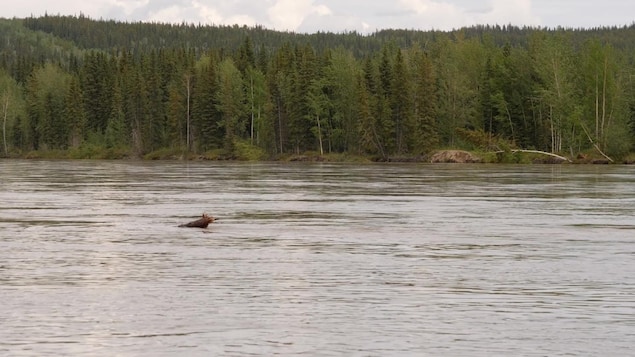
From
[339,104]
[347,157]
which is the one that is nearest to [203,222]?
[347,157]

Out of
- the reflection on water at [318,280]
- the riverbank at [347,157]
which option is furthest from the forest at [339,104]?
the reflection on water at [318,280]

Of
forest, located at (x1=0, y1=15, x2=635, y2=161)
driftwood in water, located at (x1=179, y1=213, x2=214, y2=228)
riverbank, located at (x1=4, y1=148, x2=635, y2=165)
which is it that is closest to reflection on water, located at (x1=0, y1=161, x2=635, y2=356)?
driftwood in water, located at (x1=179, y1=213, x2=214, y2=228)

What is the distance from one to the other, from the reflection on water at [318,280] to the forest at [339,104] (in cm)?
6855

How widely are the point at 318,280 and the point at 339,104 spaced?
367ft

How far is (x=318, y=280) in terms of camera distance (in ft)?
61.8

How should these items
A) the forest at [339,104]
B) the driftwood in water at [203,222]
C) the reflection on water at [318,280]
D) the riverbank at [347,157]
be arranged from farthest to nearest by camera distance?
the forest at [339,104], the riverbank at [347,157], the driftwood in water at [203,222], the reflection on water at [318,280]

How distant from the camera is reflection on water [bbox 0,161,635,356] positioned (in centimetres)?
1359

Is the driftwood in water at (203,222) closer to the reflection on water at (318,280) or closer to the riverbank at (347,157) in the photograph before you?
the reflection on water at (318,280)

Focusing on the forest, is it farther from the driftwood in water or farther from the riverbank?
the driftwood in water

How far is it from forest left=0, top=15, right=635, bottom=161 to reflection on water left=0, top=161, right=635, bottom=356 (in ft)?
225

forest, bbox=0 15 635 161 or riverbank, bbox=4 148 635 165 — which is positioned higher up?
forest, bbox=0 15 635 161

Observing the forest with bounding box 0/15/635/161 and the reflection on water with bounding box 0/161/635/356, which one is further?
the forest with bounding box 0/15/635/161

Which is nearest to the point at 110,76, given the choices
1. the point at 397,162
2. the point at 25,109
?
the point at 25,109

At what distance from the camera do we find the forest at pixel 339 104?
352ft
